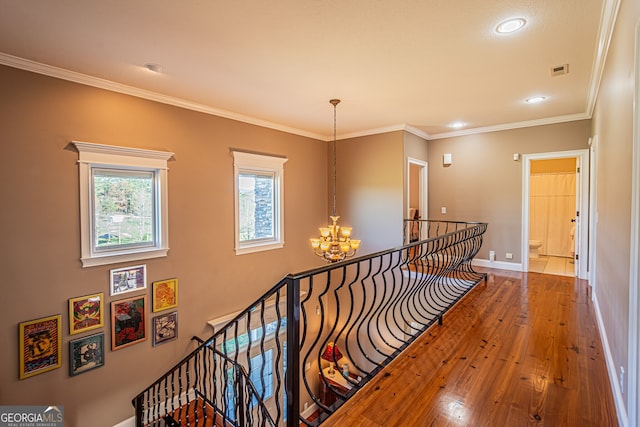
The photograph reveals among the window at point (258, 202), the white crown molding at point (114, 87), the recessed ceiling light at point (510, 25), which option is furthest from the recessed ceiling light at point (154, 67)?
the recessed ceiling light at point (510, 25)

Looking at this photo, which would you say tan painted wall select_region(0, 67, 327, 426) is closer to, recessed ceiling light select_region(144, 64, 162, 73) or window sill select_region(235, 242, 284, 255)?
window sill select_region(235, 242, 284, 255)

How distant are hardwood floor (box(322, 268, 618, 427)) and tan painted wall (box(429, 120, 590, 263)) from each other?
234cm

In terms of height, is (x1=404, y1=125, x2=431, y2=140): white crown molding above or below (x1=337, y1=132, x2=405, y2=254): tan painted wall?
above

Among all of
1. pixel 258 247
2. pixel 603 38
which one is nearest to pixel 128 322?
pixel 258 247

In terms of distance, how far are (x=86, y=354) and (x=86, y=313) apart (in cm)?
44

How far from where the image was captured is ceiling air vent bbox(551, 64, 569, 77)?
3.15m

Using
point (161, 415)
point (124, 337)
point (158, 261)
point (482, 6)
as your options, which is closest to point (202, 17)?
point (482, 6)

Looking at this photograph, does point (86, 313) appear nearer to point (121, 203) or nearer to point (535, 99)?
point (121, 203)

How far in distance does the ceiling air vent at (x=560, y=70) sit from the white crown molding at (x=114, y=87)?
3944 mm

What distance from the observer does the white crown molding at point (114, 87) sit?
2.92m

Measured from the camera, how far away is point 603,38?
8.20ft

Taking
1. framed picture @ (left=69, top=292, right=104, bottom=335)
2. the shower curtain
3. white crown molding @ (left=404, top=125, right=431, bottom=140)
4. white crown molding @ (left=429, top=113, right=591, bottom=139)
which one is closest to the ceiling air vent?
white crown molding @ (left=429, top=113, right=591, bottom=139)

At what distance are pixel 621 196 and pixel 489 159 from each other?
13.8 feet

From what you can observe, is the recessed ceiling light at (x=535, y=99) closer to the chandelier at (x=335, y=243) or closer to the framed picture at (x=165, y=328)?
the chandelier at (x=335, y=243)
